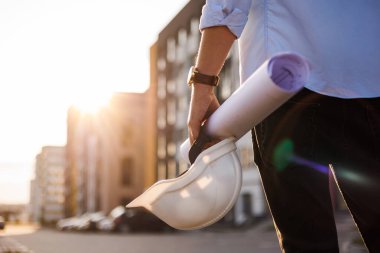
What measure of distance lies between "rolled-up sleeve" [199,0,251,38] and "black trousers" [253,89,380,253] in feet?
0.90

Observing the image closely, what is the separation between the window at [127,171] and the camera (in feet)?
219

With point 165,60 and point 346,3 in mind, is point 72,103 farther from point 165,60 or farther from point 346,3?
point 346,3

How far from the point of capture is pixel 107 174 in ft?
219

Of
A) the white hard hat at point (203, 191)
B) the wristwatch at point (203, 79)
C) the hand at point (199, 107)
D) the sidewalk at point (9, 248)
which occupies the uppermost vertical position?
the wristwatch at point (203, 79)

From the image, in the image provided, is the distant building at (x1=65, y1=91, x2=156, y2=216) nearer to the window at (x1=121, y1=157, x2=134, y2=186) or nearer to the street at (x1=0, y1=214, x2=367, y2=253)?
the window at (x1=121, y1=157, x2=134, y2=186)

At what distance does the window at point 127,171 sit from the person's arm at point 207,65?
215 feet

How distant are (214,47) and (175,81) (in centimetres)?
4550

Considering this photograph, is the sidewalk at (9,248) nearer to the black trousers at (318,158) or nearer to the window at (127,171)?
the black trousers at (318,158)

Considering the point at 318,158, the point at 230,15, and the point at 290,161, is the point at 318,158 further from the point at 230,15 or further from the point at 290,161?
the point at 230,15

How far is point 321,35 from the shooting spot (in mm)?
1753

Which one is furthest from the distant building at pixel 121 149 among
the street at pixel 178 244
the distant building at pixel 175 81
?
the street at pixel 178 244

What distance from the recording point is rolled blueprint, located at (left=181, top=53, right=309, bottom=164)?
147cm

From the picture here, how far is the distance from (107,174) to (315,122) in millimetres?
65962

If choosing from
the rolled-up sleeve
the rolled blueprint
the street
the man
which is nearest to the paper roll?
the rolled blueprint
